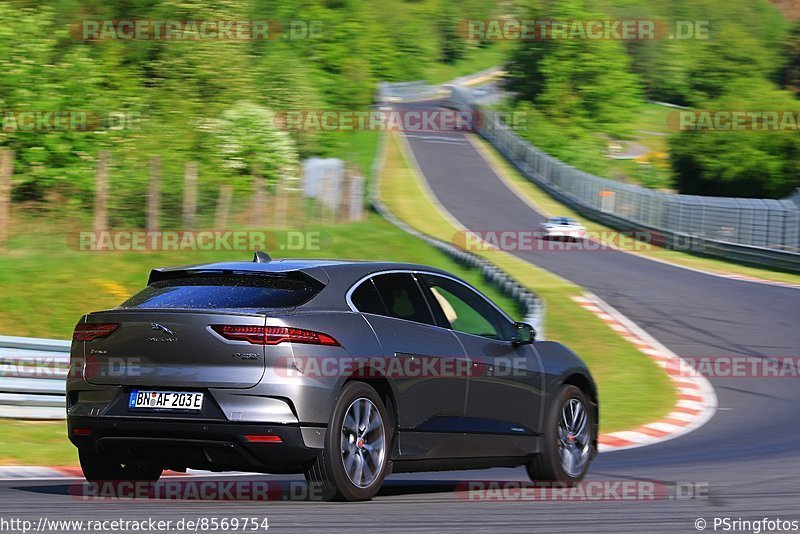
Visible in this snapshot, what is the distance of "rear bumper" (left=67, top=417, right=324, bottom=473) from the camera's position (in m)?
7.01

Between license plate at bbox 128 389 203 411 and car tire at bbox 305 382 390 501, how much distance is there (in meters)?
0.76

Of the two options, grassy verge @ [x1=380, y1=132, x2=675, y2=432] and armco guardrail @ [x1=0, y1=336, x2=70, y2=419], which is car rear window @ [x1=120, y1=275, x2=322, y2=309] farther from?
grassy verge @ [x1=380, y1=132, x2=675, y2=432]

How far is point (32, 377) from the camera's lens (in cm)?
1177

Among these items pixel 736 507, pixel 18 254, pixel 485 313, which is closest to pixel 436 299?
pixel 485 313

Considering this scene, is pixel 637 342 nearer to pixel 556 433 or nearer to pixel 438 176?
pixel 556 433

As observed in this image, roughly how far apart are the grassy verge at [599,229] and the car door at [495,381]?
24.6 metres

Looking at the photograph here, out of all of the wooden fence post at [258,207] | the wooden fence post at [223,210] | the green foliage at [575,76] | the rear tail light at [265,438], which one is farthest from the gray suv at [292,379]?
the green foliage at [575,76]

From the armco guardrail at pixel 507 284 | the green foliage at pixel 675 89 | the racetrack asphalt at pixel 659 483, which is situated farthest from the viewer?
the green foliage at pixel 675 89

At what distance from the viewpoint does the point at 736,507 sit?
7.24 metres

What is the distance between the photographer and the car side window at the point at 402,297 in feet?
26.1

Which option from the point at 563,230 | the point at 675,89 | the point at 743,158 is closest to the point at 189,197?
the point at 563,230

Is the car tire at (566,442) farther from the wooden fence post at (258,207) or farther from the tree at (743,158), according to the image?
the tree at (743,158)

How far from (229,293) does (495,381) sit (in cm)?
200

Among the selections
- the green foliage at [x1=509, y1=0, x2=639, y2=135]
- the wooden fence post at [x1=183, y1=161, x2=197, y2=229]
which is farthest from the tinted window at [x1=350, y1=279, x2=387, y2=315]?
the green foliage at [x1=509, y1=0, x2=639, y2=135]
